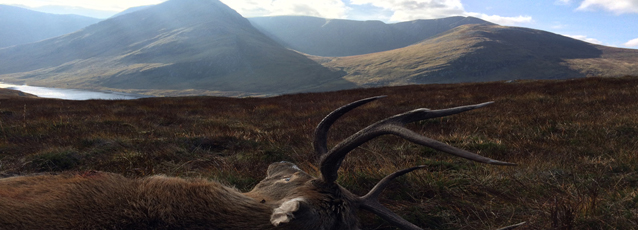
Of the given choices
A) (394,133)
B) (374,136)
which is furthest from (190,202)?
(394,133)

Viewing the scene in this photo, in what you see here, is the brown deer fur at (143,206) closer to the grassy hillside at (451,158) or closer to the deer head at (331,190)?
the deer head at (331,190)

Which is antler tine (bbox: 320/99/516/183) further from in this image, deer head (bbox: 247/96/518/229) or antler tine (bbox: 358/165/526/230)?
antler tine (bbox: 358/165/526/230)

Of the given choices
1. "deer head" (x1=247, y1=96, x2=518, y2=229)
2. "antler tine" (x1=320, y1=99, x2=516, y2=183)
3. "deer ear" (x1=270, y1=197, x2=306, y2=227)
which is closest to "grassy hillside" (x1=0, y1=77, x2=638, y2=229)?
"deer head" (x1=247, y1=96, x2=518, y2=229)

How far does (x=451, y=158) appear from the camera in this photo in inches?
195

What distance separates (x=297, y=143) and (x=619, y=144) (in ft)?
19.3

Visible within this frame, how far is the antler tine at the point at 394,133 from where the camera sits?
1701 millimetres

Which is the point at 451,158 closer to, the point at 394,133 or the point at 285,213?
the point at 394,133

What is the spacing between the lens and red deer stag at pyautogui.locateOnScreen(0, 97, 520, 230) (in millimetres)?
1837

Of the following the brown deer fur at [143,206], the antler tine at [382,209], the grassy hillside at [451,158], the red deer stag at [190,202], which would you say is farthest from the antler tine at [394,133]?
the grassy hillside at [451,158]

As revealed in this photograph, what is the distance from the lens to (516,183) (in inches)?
141

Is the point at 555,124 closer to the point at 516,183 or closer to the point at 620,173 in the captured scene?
the point at 620,173

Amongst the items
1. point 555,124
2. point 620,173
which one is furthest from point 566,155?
point 555,124

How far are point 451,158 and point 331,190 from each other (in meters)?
3.18

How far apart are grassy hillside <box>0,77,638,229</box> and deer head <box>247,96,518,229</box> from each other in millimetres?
512
